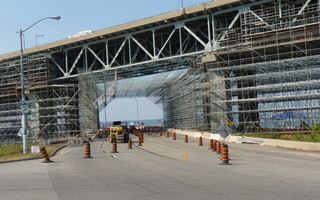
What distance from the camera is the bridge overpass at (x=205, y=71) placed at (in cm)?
4700

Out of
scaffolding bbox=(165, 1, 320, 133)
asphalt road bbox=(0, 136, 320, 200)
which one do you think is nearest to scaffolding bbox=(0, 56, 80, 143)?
scaffolding bbox=(165, 1, 320, 133)

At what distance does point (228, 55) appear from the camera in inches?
2008

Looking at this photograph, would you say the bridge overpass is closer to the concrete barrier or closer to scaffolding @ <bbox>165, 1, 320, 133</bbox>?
scaffolding @ <bbox>165, 1, 320, 133</bbox>

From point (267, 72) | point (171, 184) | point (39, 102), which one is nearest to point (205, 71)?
point (267, 72)

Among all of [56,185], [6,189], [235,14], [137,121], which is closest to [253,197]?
[56,185]

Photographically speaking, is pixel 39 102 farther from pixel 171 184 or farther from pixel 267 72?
pixel 171 184

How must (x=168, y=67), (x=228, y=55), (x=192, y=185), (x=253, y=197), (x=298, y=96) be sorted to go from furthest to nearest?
(x=168, y=67) → (x=228, y=55) → (x=298, y=96) → (x=192, y=185) → (x=253, y=197)

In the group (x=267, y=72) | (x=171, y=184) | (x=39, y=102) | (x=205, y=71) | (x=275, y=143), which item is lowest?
(x=171, y=184)

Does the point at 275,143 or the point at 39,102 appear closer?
the point at 275,143

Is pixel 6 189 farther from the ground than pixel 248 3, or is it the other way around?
pixel 248 3

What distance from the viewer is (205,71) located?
54719 mm

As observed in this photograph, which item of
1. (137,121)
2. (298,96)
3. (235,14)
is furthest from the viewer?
(137,121)

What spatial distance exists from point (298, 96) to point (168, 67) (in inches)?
1251

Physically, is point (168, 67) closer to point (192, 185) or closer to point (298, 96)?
point (298, 96)
